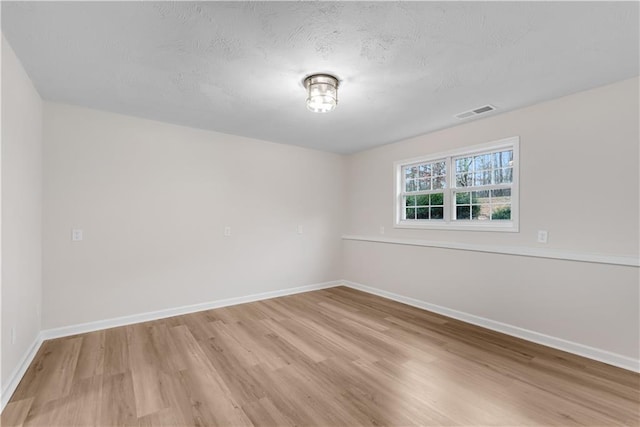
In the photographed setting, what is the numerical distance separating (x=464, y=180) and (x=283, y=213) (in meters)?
2.65

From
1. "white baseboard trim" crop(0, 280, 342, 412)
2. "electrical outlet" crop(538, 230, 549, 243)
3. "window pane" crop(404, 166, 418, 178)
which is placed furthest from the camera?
"window pane" crop(404, 166, 418, 178)

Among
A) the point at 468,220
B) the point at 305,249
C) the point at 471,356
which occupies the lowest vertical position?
the point at 471,356

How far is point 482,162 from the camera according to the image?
11.6 ft

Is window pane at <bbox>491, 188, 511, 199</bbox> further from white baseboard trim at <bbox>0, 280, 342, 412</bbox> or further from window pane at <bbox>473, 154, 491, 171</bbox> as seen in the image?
white baseboard trim at <bbox>0, 280, 342, 412</bbox>

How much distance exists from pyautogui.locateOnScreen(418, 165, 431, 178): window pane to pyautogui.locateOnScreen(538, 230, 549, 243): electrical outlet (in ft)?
5.28

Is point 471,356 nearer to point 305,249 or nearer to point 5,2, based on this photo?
point 305,249

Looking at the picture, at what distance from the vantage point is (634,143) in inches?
94.3

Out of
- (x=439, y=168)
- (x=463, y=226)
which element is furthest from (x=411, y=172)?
(x=463, y=226)

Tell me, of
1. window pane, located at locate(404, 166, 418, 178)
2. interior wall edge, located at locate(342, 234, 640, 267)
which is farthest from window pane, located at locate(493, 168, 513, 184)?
window pane, located at locate(404, 166, 418, 178)

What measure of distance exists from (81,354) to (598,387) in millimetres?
4216

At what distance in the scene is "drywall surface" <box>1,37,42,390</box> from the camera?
195 centimetres

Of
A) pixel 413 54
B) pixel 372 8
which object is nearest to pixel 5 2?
pixel 372 8

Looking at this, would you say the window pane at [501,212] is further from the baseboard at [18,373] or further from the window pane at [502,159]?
the baseboard at [18,373]

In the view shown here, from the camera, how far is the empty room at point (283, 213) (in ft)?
5.93
